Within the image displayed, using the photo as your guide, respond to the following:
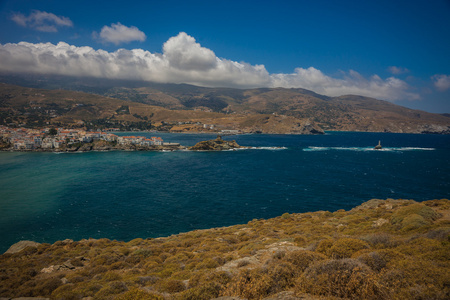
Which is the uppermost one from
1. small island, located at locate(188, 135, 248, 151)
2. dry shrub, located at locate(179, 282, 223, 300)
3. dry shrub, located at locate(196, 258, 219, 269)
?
dry shrub, located at locate(179, 282, 223, 300)

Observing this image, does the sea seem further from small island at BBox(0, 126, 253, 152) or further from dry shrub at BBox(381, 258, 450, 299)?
small island at BBox(0, 126, 253, 152)

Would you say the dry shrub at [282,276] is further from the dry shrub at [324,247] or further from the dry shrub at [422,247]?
the dry shrub at [422,247]

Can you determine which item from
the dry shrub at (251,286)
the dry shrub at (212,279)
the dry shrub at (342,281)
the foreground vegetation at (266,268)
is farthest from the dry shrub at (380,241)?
the dry shrub at (212,279)

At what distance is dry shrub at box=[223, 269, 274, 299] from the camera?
7902 millimetres

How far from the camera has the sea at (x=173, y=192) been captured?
31.5 metres

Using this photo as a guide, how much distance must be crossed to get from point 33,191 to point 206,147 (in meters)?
75.3

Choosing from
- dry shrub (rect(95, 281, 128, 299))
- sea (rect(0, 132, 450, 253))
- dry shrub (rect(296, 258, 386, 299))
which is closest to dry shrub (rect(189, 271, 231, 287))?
dry shrub (rect(95, 281, 128, 299))

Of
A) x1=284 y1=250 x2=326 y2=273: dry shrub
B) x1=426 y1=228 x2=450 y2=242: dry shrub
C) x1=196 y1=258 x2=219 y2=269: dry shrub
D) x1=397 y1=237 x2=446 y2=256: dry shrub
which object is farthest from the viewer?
x1=196 y1=258 x2=219 y2=269: dry shrub

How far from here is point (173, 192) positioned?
4619 cm

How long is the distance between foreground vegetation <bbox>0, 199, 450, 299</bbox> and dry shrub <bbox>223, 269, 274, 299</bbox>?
4 cm

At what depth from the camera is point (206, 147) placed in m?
113

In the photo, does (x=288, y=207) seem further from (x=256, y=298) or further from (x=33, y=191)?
(x=33, y=191)

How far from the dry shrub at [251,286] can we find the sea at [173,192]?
22830mm

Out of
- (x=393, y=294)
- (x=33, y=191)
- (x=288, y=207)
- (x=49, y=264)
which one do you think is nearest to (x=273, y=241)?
(x=393, y=294)
